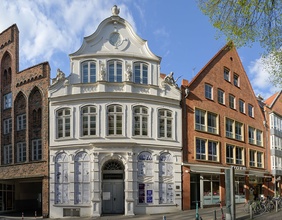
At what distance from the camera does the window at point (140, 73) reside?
92.4ft

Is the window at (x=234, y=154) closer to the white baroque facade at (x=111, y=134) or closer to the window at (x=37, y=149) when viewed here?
the white baroque facade at (x=111, y=134)

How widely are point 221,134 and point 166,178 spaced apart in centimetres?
828

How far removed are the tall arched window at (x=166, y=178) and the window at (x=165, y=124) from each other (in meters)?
1.46

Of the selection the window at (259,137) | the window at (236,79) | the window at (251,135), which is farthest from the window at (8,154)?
the window at (259,137)

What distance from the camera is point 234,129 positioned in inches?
1420

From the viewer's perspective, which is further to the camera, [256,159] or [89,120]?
[256,159]

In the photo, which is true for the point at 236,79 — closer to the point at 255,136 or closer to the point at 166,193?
the point at 255,136

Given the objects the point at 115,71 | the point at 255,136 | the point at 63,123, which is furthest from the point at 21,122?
the point at 255,136

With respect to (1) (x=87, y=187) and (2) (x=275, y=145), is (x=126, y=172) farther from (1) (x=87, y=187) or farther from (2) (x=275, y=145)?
(2) (x=275, y=145)

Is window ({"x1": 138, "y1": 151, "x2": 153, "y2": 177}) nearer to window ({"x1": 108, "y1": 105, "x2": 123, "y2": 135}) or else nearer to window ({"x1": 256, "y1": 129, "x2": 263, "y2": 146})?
window ({"x1": 108, "y1": 105, "x2": 123, "y2": 135})

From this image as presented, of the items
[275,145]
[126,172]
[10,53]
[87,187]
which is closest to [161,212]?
[126,172]

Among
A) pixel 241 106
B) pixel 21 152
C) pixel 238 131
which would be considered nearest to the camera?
pixel 21 152

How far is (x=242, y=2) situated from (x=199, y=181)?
21764 millimetres

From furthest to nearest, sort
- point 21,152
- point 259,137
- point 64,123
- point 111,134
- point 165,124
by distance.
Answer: point 259,137
point 21,152
point 165,124
point 64,123
point 111,134
